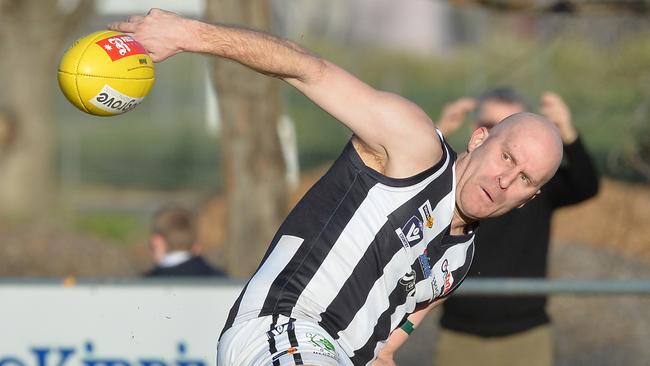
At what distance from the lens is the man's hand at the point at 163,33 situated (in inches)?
165

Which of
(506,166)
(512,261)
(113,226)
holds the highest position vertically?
(506,166)

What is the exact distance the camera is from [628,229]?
13.0 m

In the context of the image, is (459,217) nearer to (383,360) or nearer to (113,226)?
(383,360)

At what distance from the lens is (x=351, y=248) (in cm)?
452

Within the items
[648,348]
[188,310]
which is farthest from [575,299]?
[188,310]

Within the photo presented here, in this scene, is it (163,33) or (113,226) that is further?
(113,226)

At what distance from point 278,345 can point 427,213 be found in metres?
0.78

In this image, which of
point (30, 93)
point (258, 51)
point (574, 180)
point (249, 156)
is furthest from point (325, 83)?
point (30, 93)

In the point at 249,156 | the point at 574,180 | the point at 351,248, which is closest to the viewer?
the point at 351,248

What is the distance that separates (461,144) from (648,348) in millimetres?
11480

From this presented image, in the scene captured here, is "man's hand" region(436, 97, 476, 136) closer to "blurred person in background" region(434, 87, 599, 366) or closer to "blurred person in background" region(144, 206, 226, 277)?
"blurred person in background" region(434, 87, 599, 366)

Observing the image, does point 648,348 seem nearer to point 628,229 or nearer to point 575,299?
point 575,299

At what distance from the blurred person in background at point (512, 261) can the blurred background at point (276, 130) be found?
157 centimetres

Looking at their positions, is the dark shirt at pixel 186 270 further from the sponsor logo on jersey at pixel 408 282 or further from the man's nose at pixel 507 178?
the man's nose at pixel 507 178
